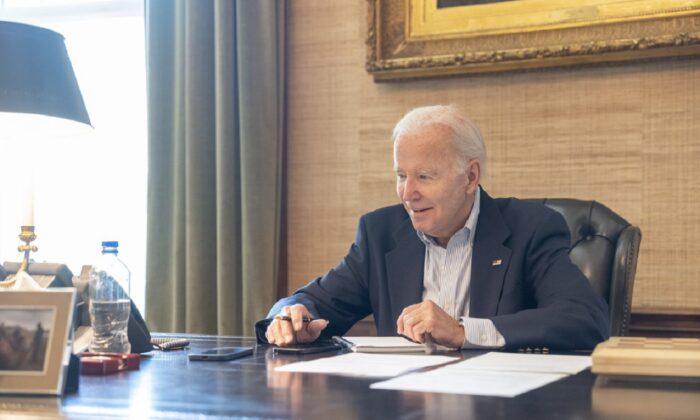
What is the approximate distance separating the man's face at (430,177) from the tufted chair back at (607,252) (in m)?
0.38

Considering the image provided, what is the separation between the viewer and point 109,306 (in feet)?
6.84

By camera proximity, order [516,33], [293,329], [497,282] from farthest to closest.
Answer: [516,33] → [497,282] → [293,329]

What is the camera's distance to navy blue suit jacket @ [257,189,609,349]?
239 centimetres

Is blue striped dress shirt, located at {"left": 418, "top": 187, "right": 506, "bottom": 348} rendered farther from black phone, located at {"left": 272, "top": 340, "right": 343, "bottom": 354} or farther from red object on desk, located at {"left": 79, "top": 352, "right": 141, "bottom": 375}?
red object on desk, located at {"left": 79, "top": 352, "right": 141, "bottom": 375}

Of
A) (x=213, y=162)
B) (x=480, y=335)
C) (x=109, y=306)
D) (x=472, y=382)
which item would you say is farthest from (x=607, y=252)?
(x=213, y=162)

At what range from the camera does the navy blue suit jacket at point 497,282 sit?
7.85 feet

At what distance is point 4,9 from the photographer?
4.73 meters

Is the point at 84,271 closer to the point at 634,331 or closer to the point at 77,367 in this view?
the point at 77,367

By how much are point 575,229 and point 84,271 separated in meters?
1.51

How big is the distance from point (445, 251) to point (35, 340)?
1583 millimetres

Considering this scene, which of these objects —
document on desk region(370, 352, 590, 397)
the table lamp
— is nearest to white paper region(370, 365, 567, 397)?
document on desk region(370, 352, 590, 397)

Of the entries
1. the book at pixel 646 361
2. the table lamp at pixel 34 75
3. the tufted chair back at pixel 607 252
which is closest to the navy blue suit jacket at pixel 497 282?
the tufted chair back at pixel 607 252

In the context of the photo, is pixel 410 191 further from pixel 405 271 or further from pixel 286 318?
pixel 286 318

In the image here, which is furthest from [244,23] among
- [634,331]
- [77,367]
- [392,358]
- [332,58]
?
[77,367]
